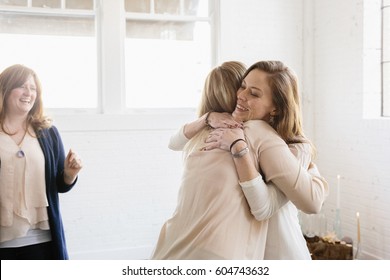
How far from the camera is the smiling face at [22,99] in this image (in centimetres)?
231

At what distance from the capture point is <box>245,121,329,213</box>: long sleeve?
5.11 ft

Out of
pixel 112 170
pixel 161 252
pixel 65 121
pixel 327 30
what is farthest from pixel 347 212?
pixel 161 252

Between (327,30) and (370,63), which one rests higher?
(327,30)

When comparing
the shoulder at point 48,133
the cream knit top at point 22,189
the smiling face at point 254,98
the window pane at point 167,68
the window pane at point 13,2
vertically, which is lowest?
the cream knit top at point 22,189

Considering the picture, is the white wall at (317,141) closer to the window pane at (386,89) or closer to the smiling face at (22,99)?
the window pane at (386,89)

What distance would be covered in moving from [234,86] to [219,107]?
99 mm

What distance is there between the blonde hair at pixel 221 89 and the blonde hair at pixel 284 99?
90 millimetres

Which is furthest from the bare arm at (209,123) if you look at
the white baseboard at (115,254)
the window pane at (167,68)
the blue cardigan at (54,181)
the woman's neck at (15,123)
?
the white baseboard at (115,254)

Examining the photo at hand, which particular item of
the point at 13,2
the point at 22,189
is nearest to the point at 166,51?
the point at 13,2

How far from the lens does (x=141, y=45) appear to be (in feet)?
13.5

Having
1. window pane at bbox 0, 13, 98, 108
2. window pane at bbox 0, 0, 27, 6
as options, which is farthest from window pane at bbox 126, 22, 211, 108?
window pane at bbox 0, 0, 27, 6

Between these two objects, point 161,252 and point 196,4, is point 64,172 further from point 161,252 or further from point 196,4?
point 196,4

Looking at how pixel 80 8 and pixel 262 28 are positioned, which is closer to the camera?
pixel 80 8

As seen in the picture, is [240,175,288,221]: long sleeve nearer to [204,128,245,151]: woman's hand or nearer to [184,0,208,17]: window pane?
[204,128,245,151]: woman's hand
